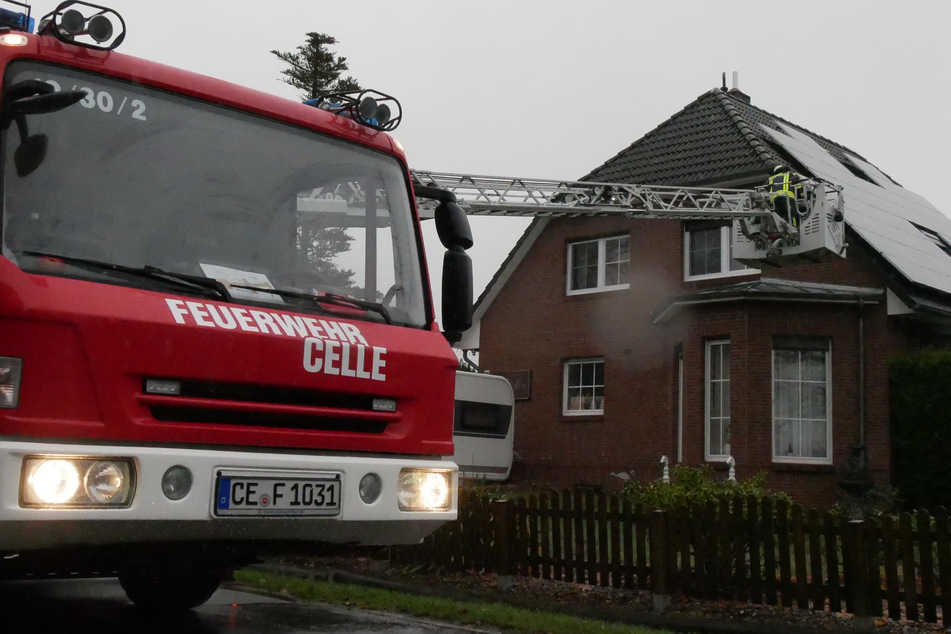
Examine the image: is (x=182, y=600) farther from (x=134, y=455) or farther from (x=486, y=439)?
(x=486, y=439)

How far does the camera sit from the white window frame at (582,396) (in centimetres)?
2362

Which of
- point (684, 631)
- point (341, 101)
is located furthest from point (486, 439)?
point (341, 101)

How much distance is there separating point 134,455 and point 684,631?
19.5 feet

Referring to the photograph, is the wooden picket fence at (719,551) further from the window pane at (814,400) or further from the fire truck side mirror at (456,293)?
the window pane at (814,400)

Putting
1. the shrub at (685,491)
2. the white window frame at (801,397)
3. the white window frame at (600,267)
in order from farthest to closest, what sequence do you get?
the white window frame at (600,267), the white window frame at (801,397), the shrub at (685,491)

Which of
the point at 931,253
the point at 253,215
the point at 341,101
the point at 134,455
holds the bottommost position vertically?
the point at 134,455

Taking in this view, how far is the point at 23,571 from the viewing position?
16.1ft

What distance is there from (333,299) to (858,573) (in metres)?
5.56

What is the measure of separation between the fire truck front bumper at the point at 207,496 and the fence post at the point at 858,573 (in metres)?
4.70

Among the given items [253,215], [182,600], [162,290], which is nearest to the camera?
[162,290]

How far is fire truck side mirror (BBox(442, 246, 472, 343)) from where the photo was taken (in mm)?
6188

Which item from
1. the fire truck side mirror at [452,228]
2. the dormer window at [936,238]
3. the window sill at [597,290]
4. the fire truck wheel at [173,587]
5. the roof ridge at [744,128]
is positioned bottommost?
the fire truck wheel at [173,587]

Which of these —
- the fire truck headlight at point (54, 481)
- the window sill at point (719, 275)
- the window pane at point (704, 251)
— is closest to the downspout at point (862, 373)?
the window sill at point (719, 275)

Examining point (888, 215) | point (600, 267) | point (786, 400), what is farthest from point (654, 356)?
point (888, 215)
